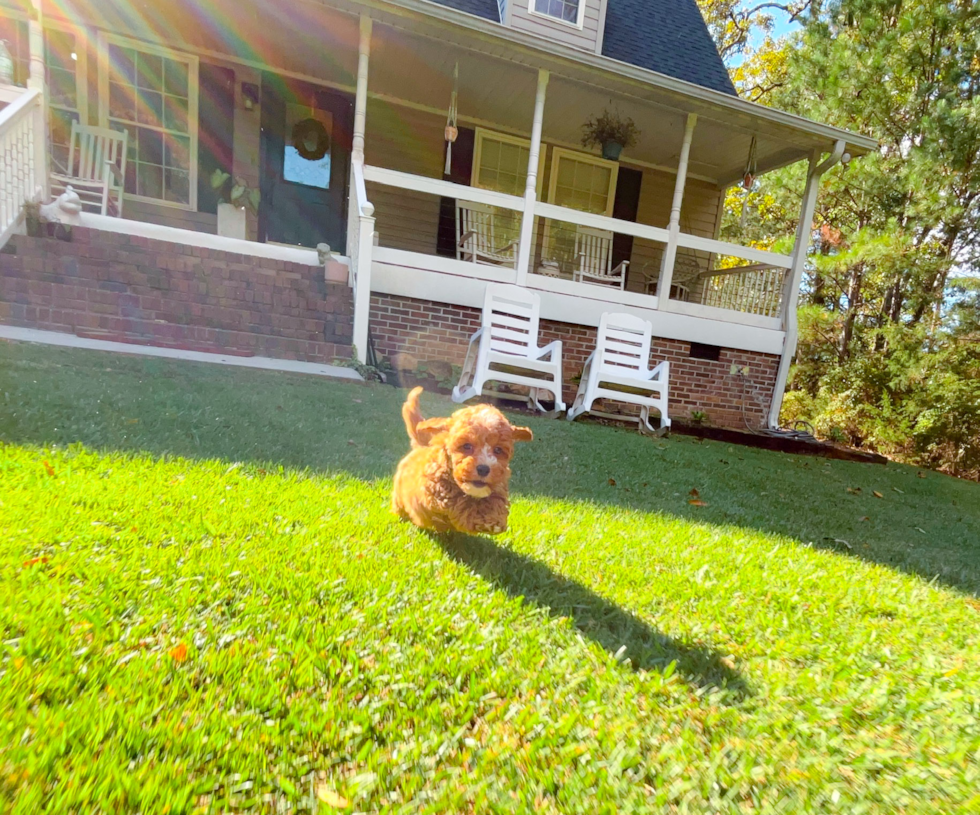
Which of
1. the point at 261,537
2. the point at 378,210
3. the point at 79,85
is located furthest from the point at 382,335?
the point at 79,85

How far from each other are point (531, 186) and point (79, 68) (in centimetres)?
633

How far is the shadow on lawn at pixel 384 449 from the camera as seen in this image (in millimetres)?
2826

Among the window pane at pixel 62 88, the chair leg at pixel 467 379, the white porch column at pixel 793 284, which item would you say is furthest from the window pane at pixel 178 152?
the white porch column at pixel 793 284

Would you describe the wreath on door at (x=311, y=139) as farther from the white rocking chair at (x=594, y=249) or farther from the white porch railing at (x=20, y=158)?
the white rocking chair at (x=594, y=249)

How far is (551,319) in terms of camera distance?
7254mm

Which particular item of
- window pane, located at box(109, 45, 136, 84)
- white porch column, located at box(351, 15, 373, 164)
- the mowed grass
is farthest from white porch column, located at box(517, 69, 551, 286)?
window pane, located at box(109, 45, 136, 84)

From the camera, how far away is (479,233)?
8.25m

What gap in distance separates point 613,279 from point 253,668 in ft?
26.5

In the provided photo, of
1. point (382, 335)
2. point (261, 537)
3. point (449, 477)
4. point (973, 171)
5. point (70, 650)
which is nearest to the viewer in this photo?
point (70, 650)

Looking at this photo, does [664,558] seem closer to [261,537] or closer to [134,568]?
[261,537]

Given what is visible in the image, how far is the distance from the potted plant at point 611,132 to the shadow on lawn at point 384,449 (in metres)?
5.31

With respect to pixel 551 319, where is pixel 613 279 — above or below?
above

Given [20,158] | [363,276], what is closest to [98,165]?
[20,158]

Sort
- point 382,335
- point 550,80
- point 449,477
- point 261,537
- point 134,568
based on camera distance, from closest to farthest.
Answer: point 134,568, point 449,477, point 261,537, point 382,335, point 550,80
